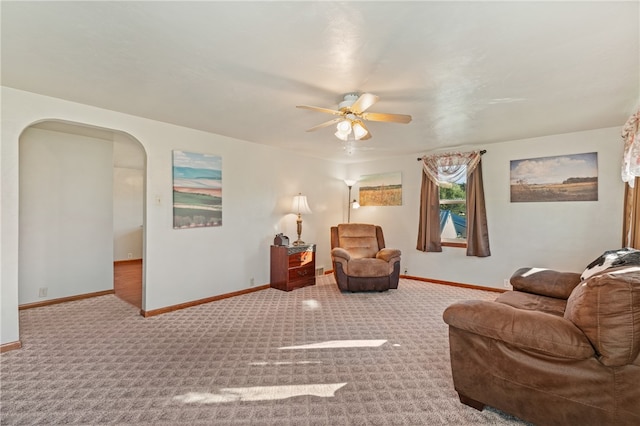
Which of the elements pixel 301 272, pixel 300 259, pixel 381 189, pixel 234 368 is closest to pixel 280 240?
pixel 300 259

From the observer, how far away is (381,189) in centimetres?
586

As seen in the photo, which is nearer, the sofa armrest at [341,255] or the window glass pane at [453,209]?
the sofa armrest at [341,255]

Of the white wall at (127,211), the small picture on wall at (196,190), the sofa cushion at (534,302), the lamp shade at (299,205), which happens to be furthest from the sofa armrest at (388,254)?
the white wall at (127,211)

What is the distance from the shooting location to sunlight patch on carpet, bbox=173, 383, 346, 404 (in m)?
1.94

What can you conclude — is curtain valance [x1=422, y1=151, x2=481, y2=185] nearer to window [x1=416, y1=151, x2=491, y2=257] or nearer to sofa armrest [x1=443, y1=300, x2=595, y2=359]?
window [x1=416, y1=151, x2=491, y2=257]

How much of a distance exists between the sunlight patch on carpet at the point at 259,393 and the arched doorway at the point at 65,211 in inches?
85.8

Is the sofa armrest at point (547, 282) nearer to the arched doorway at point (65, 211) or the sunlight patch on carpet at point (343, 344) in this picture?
the sunlight patch on carpet at point (343, 344)

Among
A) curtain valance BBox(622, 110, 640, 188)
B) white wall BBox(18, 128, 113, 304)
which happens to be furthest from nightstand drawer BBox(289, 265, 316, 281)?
curtain valance BBox(622, 110, 640, 188)

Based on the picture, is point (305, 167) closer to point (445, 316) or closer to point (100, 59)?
point (100, 59)

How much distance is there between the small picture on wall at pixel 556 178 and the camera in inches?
152

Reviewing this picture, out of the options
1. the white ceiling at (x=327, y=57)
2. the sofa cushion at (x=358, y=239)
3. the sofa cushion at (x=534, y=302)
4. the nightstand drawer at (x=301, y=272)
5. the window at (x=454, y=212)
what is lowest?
the nightstand drawer at (x=301, y=272)

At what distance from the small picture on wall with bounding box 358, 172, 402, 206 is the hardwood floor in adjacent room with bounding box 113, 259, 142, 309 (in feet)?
14.2

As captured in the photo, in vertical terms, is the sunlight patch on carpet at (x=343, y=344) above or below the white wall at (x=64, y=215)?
below

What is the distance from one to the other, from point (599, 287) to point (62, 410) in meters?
3.18
